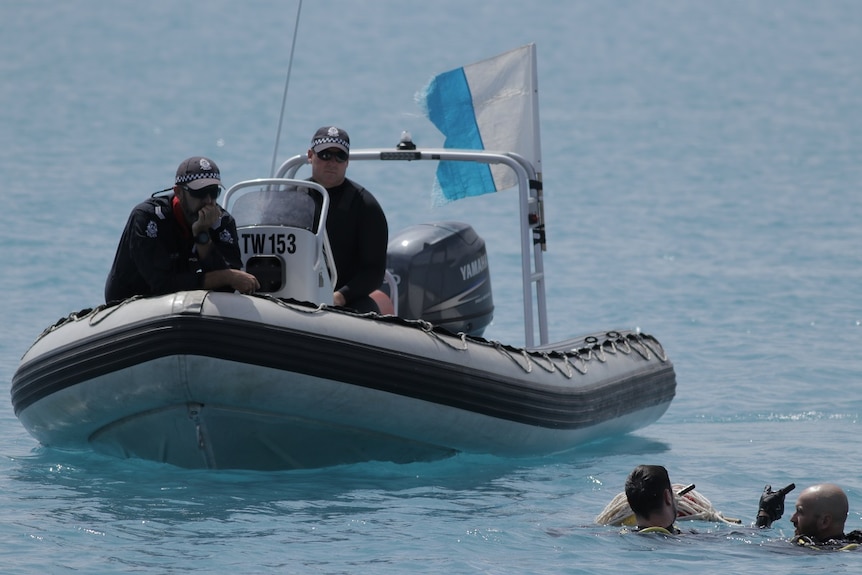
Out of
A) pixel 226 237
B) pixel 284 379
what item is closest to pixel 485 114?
pixel 226 237

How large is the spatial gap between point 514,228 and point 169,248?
9.26 metres

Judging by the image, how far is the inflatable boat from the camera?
17.4 ft

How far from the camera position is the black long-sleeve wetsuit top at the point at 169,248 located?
554 cm

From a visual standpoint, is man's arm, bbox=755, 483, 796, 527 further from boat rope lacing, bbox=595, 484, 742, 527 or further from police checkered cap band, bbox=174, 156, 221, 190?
police checkered cap band, bbox=174, 156, 221, 190

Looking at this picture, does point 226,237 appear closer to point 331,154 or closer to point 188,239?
point 188,239

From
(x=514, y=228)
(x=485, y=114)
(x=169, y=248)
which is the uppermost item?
(x=514, y=228)

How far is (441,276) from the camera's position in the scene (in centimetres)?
737

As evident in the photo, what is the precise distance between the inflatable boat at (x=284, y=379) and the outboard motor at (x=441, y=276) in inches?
39.8

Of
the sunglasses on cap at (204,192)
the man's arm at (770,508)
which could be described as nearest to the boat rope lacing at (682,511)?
the man's arm at (770,508)

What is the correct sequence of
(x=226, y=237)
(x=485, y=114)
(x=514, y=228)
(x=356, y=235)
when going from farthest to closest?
(x=514, y=228)
(x=485, y=114)
(x=356, y=235)
(x=226, y=237)

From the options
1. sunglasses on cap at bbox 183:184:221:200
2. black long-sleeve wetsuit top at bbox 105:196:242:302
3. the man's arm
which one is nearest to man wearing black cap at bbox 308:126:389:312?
black long-sleeve wetsuit top at bbox 105:196:242:302

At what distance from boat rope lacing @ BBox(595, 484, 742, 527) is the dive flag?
2.46m

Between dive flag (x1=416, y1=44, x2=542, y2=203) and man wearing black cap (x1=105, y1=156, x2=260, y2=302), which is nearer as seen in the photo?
man wearing black cap (x1=105, y1=156, x2=260, y2=302)

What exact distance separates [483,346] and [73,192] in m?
10.1
